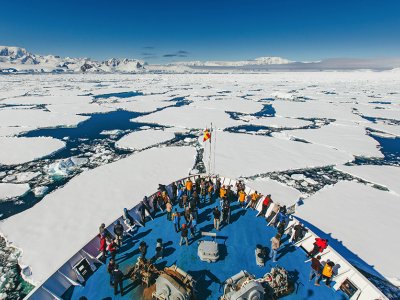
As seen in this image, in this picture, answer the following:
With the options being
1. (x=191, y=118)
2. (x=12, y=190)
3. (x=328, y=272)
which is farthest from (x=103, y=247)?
(x=191, y=118)

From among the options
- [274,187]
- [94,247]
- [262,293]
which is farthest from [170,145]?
[262,293]

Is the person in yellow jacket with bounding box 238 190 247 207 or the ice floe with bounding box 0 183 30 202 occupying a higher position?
the person in yellow jacket with bounding box 238 190 247 207

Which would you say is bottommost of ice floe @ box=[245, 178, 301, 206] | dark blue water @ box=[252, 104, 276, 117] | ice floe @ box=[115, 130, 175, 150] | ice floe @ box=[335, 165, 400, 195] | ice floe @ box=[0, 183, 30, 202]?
dark blue water @ box=[252, 104, 276, 117]

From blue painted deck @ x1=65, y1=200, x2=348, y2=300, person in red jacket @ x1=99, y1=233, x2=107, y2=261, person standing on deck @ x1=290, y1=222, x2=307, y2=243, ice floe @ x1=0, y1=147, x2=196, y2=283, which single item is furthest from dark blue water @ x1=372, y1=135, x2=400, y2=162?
person in red jacket @ x1=99, y1=233, x2=107, y2=261

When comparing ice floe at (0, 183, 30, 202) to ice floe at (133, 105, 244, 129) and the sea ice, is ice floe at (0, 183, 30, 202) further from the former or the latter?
ice floe at (133, 105, 244, 129)

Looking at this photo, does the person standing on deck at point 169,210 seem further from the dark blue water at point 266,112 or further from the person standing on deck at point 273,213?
the dark blue water at point 266,112

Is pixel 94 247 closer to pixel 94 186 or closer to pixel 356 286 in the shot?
pixel 356 286

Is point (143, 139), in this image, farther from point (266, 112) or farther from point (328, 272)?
point (266, 112)
